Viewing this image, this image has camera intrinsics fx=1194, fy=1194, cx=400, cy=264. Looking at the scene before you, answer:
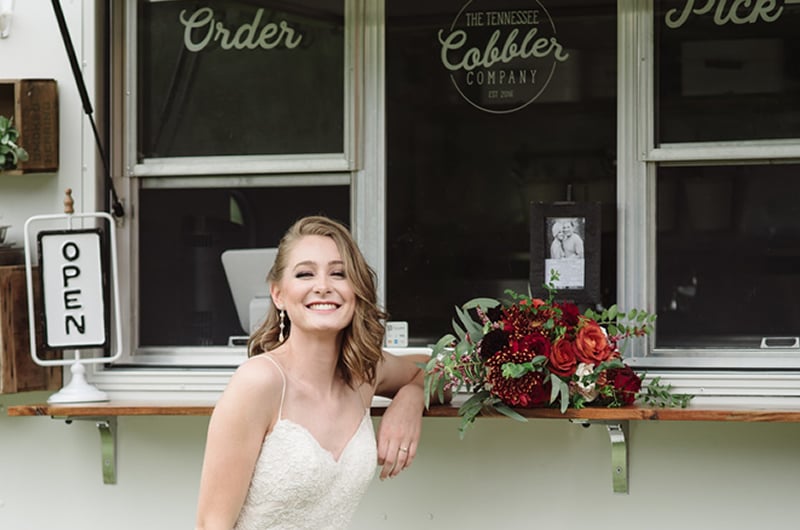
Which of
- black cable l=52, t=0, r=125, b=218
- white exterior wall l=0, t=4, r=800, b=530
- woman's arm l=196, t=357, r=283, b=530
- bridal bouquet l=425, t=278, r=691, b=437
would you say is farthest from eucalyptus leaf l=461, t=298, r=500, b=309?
black cable l=52, t=0, r=125, b=218

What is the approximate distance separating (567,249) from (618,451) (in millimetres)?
599

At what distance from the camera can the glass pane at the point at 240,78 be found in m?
3.66

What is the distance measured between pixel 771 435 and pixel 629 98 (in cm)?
104

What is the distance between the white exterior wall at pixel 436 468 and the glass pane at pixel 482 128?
0.45 meters

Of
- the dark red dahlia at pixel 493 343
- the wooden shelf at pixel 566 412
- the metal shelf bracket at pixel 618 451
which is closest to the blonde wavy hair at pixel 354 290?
the dark red dahlia at pixel 493 343

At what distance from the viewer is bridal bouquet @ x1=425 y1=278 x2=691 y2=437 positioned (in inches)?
116

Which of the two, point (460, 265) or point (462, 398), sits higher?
point (460, 265)

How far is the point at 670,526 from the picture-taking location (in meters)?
3.35

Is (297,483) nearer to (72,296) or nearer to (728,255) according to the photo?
(72,296)

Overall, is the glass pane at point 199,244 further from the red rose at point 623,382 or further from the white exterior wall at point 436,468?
the red rose at point 623,382

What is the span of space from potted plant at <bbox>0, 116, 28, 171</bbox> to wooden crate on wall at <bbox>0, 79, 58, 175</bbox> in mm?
23

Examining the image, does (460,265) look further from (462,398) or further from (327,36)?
(327,36)

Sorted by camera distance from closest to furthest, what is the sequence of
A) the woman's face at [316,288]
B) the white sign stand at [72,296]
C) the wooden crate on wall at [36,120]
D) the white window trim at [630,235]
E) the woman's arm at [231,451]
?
the woman's arm at [231,451], the woman's face at [316,288], the white window trim at [630,235], the white sign stand at [72,296], the wooden crate on wall at [36,120]

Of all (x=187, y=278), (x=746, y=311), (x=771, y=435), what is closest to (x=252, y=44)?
(x=187, y=278)
